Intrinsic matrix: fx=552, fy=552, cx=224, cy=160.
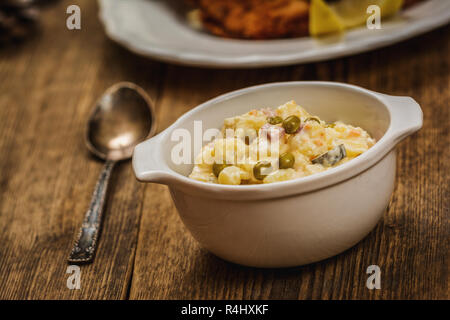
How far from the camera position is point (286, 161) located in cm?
124

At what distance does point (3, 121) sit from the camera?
2.37 m

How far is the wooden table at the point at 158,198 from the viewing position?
4.25 ft

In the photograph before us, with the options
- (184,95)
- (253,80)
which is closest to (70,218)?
(184,95)

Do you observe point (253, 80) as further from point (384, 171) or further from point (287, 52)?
point (384, 171)

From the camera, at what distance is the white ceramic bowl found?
1.14 meters

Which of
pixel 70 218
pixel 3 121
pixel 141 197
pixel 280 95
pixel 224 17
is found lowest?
pixel 3 121

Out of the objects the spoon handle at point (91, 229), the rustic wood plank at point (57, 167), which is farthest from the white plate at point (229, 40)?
the spoon handle at point (91, 229)

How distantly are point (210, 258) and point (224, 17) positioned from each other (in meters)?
1.36

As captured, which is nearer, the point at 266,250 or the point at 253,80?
the point at 266,250

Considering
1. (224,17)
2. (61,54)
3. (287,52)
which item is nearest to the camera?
(287,52)

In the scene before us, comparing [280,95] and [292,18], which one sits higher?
[280,95]

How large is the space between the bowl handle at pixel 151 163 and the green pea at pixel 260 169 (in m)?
0.19

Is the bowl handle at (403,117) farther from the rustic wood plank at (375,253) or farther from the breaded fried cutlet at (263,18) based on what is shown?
the breaded fried cutlet at (263,18)

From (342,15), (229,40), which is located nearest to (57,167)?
(229,40)
